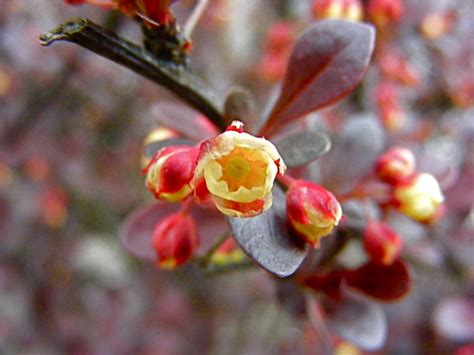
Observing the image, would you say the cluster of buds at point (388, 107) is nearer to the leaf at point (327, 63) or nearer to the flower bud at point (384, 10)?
the flower bud at point (384, 10)

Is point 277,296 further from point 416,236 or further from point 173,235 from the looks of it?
point 416,236

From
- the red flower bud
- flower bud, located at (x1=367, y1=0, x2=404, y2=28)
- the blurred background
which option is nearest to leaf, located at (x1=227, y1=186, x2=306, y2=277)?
the blurred background

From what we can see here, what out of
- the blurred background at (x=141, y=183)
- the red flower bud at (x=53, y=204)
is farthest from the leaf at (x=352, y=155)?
the red flower bud at (x=53, y=204)

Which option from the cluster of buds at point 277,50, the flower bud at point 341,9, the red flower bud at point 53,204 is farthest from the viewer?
the red flower bud at point 53,204

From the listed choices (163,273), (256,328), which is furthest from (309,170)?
(256,328)

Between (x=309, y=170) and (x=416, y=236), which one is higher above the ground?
(x=309, y=170)

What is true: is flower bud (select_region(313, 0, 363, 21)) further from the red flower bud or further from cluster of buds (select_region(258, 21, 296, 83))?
the red flower bud
